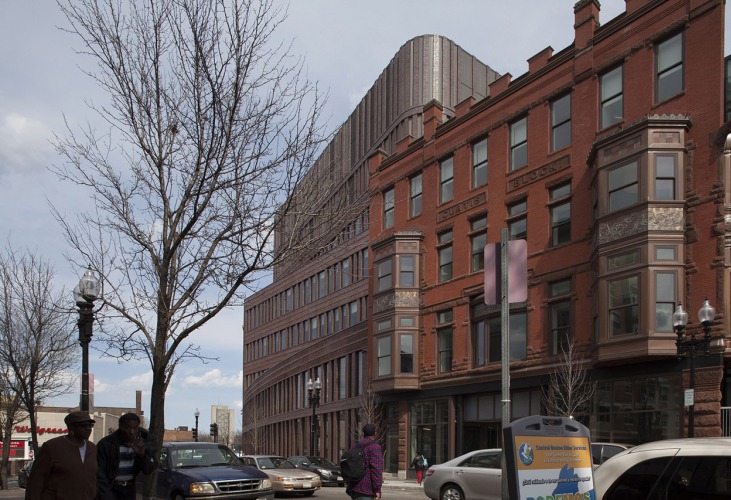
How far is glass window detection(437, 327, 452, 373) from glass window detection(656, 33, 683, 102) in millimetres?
13879

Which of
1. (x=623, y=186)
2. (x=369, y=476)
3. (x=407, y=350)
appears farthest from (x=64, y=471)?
(x=407, y=350)

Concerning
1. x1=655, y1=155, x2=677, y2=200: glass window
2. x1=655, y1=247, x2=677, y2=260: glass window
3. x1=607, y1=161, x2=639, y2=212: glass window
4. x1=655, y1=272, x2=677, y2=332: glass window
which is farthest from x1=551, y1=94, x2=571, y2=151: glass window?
x1=655, y1=272, x2=677, y2=332: glass window

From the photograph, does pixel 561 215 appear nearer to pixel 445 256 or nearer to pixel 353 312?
pixel 445 256

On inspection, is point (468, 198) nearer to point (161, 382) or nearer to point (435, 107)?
point (435, 107)

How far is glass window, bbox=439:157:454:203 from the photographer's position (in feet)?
116

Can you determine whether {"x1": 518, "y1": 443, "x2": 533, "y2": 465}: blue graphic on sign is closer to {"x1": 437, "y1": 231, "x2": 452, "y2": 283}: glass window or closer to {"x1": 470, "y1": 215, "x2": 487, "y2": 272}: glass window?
{"x1": 470, "y1": 215, "x2": 487, "y2": 272}: glass window

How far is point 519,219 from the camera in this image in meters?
31.0

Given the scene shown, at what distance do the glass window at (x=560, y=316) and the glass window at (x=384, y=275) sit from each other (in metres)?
9.68

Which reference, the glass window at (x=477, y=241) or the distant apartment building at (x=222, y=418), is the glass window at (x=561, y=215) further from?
the distant apartment building at (x=222, y=418)

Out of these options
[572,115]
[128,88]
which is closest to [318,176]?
[128,88]

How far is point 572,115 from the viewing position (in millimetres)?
28906

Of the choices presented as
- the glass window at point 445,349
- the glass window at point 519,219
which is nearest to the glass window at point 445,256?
the glass window at point 445,349

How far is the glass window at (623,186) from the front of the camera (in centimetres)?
2486

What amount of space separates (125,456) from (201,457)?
6250 mm
